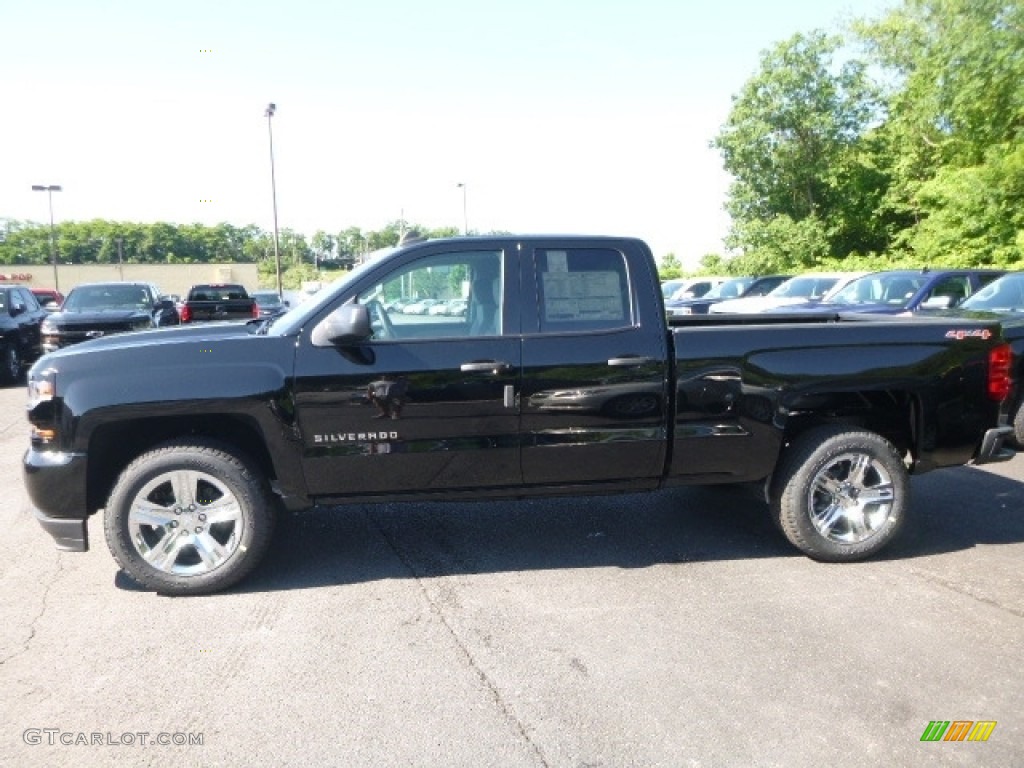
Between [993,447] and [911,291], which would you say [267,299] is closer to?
[911,291]

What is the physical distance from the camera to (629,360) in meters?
4.34

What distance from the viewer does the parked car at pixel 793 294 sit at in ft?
49.6

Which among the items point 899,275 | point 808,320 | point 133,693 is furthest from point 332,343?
point 899,275

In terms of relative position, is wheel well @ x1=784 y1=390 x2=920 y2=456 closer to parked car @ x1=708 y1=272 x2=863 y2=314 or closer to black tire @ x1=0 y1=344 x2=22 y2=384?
parked car @ x1=708 y1=272 x2=863 y2=314

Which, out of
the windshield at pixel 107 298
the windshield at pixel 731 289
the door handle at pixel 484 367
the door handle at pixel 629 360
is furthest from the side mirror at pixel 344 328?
the windshield at pixel 731 289

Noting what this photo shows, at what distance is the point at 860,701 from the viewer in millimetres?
3137

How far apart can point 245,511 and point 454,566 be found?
1.23m

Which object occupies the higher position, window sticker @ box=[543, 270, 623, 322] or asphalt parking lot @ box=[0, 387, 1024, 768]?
window sticker @ box=[543, 270, 623, 322]

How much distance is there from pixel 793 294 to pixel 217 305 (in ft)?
39.1

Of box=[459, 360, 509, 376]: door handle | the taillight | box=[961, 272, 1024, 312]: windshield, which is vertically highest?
box=[961, 272, 1024, 312]: windshield

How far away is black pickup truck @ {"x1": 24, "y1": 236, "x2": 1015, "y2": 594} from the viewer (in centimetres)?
411

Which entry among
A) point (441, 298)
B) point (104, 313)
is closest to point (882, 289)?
point (441, 298)

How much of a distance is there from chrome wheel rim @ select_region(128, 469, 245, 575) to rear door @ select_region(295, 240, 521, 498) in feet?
1.57

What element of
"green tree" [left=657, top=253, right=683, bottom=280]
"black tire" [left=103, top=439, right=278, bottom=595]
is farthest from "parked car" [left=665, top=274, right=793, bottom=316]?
"green tree" [left=657, top=253, right=683, bottom=280]
